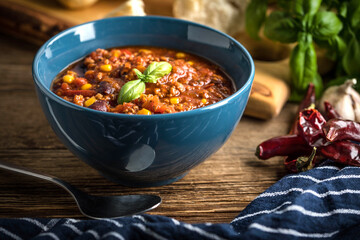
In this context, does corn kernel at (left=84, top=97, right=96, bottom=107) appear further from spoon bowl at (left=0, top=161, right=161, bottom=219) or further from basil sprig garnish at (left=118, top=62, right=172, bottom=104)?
spoon bowl at (left=0, top=161, right=161, bottom=219)

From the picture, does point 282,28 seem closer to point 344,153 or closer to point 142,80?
point 344,153

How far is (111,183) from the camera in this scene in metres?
2.54

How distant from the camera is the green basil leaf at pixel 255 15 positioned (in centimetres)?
356

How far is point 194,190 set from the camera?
2.52m

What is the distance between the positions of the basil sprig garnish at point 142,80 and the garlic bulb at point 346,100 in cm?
126

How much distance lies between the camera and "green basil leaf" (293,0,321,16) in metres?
3.12

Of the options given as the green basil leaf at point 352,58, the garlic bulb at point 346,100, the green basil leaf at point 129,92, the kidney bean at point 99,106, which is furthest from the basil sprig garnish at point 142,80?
the green basil leaf at point 352,58

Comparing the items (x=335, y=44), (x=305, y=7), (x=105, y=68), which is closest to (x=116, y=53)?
(x=105, y=68)

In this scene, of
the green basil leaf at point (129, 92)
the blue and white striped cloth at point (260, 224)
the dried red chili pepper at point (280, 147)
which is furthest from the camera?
the dried red chili pepper at point (280, 147)

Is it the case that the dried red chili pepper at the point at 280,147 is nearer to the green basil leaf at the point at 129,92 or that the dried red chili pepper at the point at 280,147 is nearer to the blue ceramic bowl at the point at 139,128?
the blue ceramic bowl at the point at 139,128

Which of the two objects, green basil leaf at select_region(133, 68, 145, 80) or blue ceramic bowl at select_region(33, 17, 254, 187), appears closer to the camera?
blue ceramic bowl at select_region(33, 17, 254, 187)

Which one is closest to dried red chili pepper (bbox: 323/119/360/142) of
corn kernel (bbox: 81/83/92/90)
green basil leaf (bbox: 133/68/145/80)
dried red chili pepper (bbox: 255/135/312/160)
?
dried red chili pepper (bbox: 255/135/312/160)

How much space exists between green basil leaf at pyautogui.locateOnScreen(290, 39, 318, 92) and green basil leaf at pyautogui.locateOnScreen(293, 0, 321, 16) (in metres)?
0.22

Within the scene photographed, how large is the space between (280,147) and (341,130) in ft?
1.21
